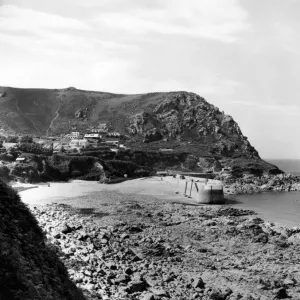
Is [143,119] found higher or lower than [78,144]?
higher

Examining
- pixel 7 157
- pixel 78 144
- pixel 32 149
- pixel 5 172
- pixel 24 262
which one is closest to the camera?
pixel 24 262

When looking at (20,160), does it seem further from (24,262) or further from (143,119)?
(143,119)

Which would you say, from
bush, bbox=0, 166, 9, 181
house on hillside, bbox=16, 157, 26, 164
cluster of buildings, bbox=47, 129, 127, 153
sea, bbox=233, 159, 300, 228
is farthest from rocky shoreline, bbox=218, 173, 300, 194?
bush, bbox=0, 166, 9, 181

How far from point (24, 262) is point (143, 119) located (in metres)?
127

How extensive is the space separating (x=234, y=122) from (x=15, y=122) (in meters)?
82.0

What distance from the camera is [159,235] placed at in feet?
90.4

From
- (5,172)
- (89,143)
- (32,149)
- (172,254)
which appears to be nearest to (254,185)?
(89,143)

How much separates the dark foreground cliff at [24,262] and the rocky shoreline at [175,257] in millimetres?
3237

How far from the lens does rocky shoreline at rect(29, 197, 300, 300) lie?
53.1 ft

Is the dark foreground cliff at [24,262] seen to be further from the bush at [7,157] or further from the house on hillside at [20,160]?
the bush at [7,157]

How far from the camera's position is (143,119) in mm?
136250

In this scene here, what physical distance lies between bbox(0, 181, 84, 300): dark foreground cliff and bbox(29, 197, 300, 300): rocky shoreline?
324 centimetres

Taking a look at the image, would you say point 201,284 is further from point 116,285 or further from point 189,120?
point 189,120

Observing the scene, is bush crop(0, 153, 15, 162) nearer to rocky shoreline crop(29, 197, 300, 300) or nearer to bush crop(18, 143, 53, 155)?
bush crop(18, 143, 53, 155)
